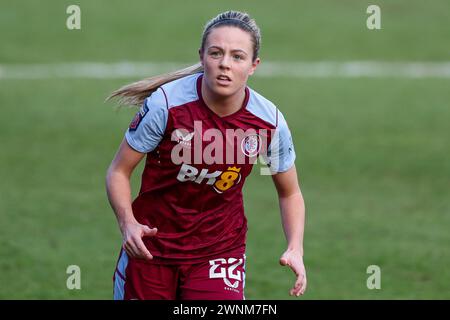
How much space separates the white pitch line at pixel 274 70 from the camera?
2102 cm

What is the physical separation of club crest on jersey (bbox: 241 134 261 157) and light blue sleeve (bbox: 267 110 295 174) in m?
0.11

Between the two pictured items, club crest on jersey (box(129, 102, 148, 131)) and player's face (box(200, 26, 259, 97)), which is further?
club crest on jersey (box(129, 102, 148, 131))

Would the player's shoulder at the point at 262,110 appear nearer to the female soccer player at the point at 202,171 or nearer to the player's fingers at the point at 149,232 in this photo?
the female soccer player at the point at 202,171

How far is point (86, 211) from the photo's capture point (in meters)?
12.5

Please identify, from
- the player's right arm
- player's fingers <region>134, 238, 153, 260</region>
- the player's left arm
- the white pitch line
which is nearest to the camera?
player's fingers <region>134, 238, 153, 260</region>

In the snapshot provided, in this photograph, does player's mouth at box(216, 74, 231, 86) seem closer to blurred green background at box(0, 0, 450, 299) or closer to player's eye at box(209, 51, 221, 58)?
player's eye at box(209, 51, 221, 58)

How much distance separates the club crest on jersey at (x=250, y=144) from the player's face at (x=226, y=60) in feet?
1.04

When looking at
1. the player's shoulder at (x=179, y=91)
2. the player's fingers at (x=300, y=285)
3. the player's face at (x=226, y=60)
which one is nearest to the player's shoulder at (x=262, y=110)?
the player's face at (x=226, y=60)

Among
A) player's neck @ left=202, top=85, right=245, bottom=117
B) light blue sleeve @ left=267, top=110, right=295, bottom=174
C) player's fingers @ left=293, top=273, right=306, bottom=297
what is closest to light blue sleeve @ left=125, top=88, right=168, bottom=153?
player's neck @ left=202, top=85, right=245, bottom=117

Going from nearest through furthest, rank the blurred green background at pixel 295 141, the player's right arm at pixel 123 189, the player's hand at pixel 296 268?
the player's right arm at pixel 123 189
the player's hand at pixel 296 268
the blurred green background at pixel 295 141

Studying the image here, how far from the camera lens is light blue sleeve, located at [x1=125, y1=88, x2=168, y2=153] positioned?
6.22 m

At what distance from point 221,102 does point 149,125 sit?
446 mm

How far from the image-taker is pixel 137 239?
596cm
